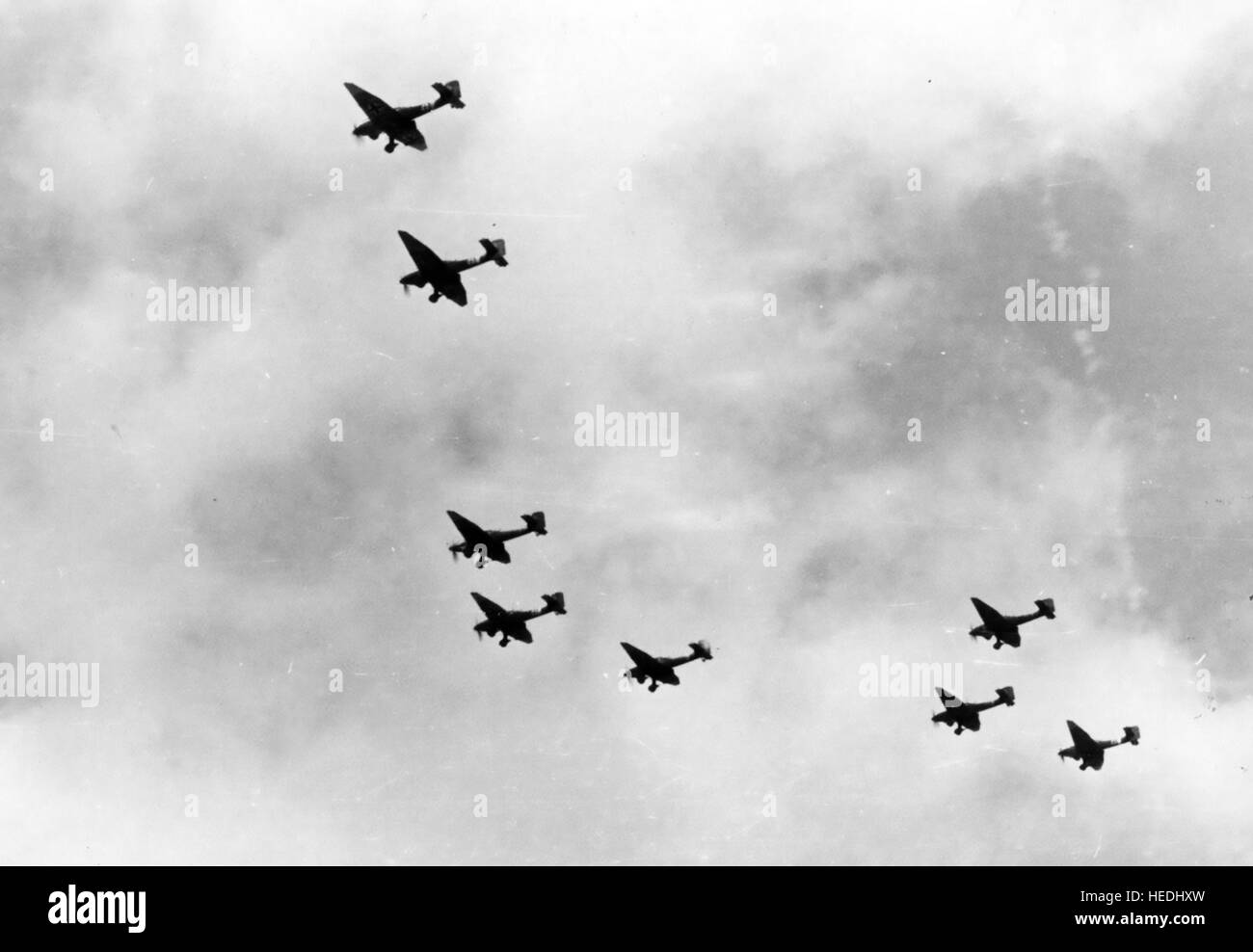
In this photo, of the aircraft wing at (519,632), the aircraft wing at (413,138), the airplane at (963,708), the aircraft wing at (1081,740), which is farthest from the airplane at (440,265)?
the aircraft wing at (1081,740)

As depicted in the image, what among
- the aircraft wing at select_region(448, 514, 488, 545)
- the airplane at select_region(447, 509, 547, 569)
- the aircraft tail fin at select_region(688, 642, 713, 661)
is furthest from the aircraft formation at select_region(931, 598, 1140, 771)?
the aircraft wing at select_region(448, 514, 488, 545)

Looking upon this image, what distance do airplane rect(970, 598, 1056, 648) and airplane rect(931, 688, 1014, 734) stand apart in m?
3.30

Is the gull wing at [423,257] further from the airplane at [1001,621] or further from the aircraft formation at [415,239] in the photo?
the airplane at [1001,621]

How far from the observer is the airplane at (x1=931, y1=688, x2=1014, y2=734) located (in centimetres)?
9956

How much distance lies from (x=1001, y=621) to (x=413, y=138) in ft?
152

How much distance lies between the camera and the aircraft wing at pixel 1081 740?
101m

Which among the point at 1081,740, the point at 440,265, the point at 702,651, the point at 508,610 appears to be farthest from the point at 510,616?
the point at 1081,740

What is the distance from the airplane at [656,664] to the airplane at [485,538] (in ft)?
30.0
